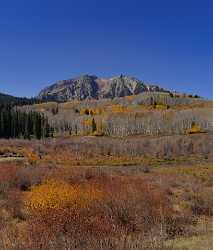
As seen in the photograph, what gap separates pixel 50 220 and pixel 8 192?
7.88 m

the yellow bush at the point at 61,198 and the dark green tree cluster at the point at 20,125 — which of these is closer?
the yellow bush at the point at 61,198

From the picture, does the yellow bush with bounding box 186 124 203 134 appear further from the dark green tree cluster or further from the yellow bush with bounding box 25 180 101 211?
the yellow bush with bounding box 25 180 101 211

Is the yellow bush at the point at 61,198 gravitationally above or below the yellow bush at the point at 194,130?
above

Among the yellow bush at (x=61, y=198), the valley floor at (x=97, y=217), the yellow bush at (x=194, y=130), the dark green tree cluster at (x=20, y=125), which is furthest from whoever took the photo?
the yellow bush at (x=194, y=130)

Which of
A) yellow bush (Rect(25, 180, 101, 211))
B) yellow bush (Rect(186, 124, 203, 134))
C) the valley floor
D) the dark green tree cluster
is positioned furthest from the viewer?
yellow bush (Rect(186, 124, 203, 134))

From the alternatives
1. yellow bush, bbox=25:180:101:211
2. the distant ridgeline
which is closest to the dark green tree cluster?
the distant ridgeline

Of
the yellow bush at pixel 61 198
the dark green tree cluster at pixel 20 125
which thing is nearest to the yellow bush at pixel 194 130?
the dark green tree cluster at pixel 20 125

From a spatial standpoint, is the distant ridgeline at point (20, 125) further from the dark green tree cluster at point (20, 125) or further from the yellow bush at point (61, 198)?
the yellow bush at point (61, 198)

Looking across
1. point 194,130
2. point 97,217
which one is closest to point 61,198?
point 97,217

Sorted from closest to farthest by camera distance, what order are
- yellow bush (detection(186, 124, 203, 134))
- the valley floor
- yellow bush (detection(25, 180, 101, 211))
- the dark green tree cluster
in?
1. the valley floor
2. yellow bush (detection(25, 180, 101, 211))
3. the dark green tree cluster
4. yellow bush (detection(186, 124, 203, 134))

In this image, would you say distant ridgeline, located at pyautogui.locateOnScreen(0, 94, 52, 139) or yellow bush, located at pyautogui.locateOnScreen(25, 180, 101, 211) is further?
distant ridgeline, located at pyautogui.locateOnScreen(0, 94, 52, 139)

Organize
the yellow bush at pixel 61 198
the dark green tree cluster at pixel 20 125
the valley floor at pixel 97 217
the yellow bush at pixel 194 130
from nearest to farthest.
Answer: the valley floor at pixel 97 217 → the yellow bush at pixel 61 198 → the dark green tree cluster at pixel 20 125 → the yellow bush at pixel 194 130

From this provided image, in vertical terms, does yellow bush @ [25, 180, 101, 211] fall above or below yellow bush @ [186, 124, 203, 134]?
above

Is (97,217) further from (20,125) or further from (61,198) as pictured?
(20,125)
